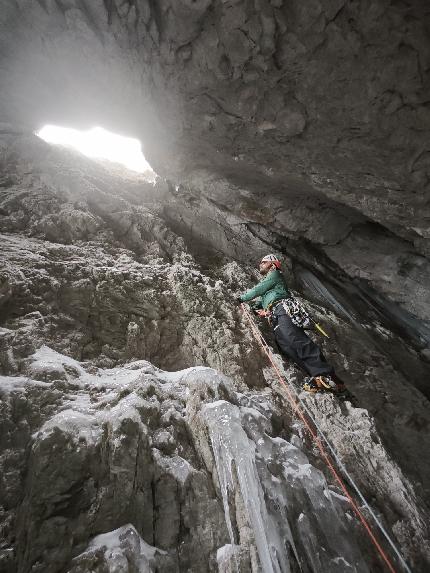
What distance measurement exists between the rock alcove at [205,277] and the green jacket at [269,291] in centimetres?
40

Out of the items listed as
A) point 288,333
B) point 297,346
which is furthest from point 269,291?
point 297,346

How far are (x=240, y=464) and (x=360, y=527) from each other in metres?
1.32

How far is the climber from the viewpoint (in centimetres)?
445

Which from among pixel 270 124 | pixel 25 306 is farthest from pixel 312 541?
pixel 270 124

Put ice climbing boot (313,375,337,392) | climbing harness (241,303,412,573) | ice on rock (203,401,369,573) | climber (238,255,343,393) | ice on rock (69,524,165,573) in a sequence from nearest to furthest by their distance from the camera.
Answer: ice on rock (69,524,165,573)
ice on rock (203,401,369,573)
climbing harness (241,303,412,573)
ice climbing boot (313,375,337,392)
climber (238,255,343,393)

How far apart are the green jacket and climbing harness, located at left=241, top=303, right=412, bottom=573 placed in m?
0.24

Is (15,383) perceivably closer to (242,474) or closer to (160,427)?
(160,427)

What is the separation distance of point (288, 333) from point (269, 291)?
38.0 inches

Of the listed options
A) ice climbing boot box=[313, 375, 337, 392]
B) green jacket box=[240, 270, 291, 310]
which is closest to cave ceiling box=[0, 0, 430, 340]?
green jacket box=[240, 270, 291, 310]

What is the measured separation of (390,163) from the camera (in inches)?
228

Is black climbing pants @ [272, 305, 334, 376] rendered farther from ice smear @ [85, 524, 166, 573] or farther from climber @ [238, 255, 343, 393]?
ice smear @ [85, 524, 166, 573]

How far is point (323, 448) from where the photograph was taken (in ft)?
12.0

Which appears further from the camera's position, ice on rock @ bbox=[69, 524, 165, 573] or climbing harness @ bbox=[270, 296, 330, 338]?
climbing harness @ bbox=[270, 296, 330, 338]

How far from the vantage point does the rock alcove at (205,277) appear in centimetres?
260
